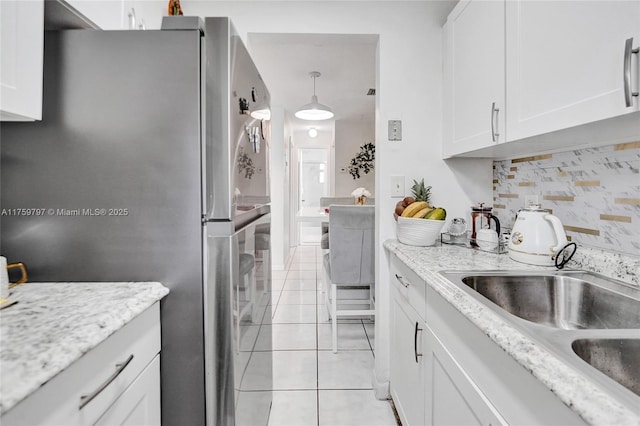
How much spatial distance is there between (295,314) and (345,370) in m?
1.02

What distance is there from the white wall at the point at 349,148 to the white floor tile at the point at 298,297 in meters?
2.49

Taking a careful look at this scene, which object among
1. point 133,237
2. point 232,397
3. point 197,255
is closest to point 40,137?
point 133,237

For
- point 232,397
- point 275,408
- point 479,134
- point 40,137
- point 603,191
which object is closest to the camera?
point 40,137

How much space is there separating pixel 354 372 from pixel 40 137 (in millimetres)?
2072

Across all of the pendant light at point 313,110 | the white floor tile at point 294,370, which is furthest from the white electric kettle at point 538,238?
the pendant light at point 313,110

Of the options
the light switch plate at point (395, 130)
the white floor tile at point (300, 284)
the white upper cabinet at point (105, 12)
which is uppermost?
the white upper cabinet at point (105, 12)

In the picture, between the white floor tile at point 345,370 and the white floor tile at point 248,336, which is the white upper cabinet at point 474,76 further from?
the white floor tile at point 345,370

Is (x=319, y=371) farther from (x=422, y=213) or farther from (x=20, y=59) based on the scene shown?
Result: (x=20, y=59)

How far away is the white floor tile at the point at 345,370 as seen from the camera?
2.05 m

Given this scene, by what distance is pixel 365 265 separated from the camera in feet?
8.28

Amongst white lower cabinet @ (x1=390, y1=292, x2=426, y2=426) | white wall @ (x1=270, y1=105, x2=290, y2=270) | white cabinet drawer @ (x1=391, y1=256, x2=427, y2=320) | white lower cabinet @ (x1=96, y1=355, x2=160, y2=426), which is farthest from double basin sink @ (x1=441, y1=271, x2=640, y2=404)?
white wall @ (x1=270, y1=105, x2=290, y2=270)

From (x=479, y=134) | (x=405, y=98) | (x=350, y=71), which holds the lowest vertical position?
(x=479, y=134)

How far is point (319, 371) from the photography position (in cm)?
218

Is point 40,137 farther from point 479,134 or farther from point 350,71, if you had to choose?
point 350,71
